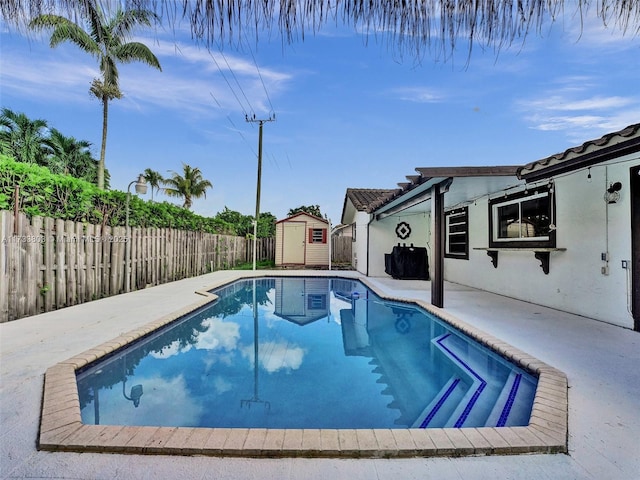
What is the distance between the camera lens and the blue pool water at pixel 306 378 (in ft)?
9.30

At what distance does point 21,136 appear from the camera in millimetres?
17391

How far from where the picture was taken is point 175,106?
14164 mm

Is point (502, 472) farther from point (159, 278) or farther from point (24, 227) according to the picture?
point (159, 278)

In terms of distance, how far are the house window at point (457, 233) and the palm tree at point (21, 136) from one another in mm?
20314

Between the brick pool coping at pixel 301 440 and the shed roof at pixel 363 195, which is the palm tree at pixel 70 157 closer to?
the shed roof at pixel 363 195

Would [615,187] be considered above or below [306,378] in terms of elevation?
above

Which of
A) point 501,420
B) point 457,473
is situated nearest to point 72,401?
point 457,473

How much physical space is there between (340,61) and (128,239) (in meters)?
6.83

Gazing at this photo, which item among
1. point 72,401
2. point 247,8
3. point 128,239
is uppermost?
point 247,8

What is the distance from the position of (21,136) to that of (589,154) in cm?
2348

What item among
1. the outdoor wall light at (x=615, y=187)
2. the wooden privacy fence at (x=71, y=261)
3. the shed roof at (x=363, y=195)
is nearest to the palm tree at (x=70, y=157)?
the wooden privacy fence at (x=71, y=261)

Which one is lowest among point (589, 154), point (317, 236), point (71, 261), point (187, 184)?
point (71, 261)

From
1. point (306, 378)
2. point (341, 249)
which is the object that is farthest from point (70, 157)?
point (306, 378)

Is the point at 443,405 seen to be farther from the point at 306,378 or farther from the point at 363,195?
the point at 363,195
